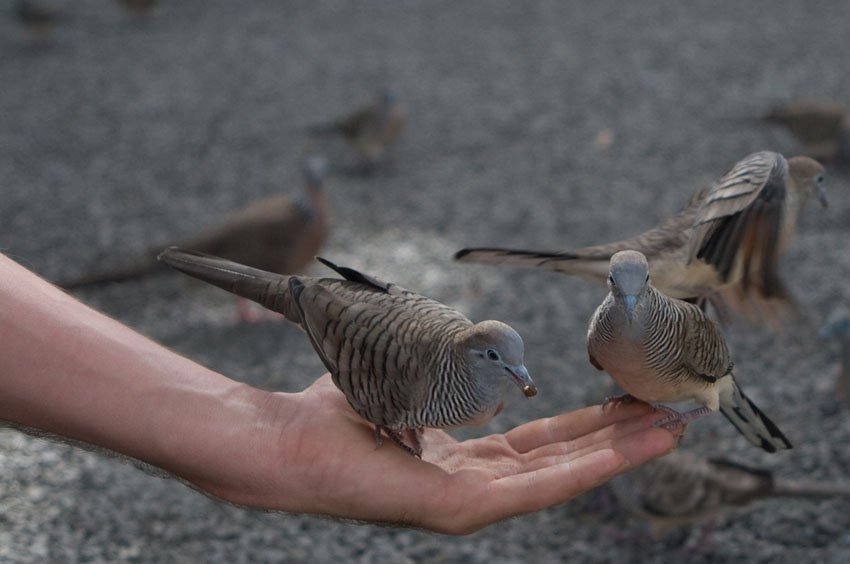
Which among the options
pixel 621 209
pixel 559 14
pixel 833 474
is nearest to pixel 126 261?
pixel 621 209

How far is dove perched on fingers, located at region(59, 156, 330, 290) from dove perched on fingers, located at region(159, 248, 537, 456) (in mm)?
3060

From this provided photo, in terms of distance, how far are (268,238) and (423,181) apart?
246 centimetres

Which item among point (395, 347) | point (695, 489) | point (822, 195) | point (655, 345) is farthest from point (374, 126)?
point (655, 345)

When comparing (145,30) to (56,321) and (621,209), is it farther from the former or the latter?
(56,321)

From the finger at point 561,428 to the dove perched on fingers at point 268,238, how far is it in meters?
3.53

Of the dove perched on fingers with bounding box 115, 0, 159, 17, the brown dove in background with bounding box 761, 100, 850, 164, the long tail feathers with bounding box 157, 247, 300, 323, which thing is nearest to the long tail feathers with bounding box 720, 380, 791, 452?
the long tail feathers with bounding box 157, 247, 300, 323

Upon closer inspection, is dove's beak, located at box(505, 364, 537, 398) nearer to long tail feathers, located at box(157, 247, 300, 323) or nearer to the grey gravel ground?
long tail feathers, located at box(157, 247, 300, 323)

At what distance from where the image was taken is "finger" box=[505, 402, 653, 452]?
3133mm

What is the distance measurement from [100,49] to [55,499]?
872 centimetres

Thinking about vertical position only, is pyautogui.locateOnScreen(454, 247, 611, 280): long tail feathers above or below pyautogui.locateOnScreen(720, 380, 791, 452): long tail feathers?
above

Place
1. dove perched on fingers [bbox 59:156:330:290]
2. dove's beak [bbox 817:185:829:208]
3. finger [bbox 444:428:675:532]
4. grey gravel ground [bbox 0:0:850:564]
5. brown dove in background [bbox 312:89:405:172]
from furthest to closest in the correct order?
1. brown dove in background [bbox 312:89:405:172]
2. dove perched on fingers [bbox 59:156:330:290]
3. grey gravel ground [bbox 0:0:850:564]
4. dove's beak [bbox 817:185:829:208]
5. finger [bbox 444:428:675:532]

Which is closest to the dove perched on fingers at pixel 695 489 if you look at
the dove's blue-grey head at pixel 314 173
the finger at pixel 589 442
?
the finger at pixel 589 442

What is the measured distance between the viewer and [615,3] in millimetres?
12570

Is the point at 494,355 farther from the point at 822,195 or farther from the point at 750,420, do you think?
the point at 822,195
